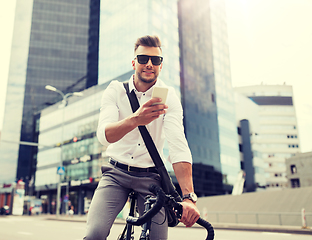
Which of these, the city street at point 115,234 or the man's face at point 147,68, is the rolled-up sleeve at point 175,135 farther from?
the city street at point 115,234

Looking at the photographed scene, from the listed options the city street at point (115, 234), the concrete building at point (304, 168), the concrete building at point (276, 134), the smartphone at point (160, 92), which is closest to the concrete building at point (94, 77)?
the concrete building at point (304, 168)

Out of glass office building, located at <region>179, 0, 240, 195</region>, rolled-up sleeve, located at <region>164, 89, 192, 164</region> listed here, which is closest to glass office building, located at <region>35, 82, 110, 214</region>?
glass office building, located at <region>179, 0, 240, 195</region>

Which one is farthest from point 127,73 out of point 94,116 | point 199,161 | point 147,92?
point 147,92

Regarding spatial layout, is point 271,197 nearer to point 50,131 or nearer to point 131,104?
point 131,104

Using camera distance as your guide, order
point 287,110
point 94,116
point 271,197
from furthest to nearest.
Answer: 1. point 287,110
2. point 94,116
3. point 271,197

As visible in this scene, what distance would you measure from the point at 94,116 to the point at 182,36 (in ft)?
73.4

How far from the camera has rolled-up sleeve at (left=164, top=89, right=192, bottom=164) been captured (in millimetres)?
2207

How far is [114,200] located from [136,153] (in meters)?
0.38

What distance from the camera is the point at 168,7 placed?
55.8 m

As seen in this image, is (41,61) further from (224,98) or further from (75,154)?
(224,98)

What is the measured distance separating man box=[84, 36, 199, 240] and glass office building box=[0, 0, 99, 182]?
86760 mm

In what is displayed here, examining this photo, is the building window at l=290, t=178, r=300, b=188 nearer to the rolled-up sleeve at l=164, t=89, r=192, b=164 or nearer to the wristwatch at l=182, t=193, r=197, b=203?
the rolled-up sleeve at l=164, t=89, r=192, b=164

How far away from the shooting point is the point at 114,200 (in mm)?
2180

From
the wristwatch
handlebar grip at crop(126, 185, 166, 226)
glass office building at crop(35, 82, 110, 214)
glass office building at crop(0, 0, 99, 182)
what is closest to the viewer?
handlebar grip at crop(126, 185, 166, 226)
